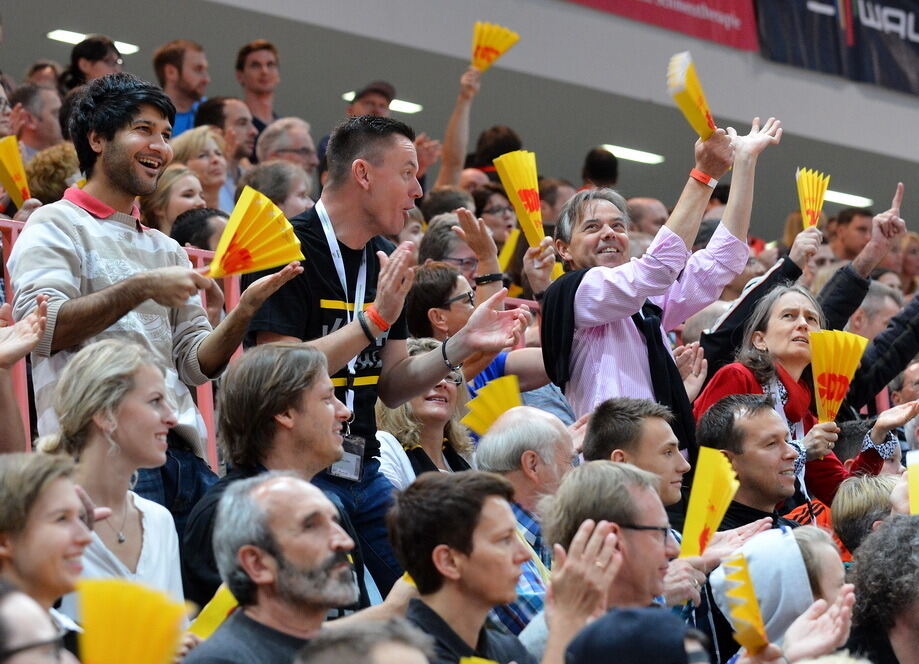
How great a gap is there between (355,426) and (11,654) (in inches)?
79.5

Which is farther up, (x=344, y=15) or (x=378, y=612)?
(x=344, y=15)

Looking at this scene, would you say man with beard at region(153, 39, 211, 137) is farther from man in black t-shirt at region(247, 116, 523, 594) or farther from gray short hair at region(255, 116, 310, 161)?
man in black t-shirt at region(247, 116, 523, 594)

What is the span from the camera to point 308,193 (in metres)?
6.65

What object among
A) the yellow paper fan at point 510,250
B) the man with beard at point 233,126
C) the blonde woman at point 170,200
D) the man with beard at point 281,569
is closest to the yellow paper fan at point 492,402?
the blonde woman at point 170,200

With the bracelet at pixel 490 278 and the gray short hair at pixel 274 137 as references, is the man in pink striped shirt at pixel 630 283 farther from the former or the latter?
the gray short hair at pixel 274 137

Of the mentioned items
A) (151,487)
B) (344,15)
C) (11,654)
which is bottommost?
(151,487)

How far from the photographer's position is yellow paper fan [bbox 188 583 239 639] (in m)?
3.38

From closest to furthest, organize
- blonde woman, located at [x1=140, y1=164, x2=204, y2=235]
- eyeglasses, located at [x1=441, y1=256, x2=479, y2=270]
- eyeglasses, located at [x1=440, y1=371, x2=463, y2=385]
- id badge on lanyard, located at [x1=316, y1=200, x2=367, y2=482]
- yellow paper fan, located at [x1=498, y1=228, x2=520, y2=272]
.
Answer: id badge on lanyard, located at [x1=316, y1=200, x2=367, y2=482]
eyeglasses, located at [x1=440, y1=371, x2=463, y2=385]
blonde woman, located at [x1=140, y1=164, x2=204, y2=235]
eyeglasses, located at [x1=441, y1=256, x2=479, y2=270]
yellow paper fan, located at [x1=498, y1=228, x2=520, y2=272]

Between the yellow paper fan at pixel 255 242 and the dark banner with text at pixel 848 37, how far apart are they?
779 cm

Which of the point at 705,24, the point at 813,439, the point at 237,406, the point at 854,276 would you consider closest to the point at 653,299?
the point at 813,439

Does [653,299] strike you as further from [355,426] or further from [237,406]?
[237,406]

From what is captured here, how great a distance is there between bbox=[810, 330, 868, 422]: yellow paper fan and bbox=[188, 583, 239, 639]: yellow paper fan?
2.85m

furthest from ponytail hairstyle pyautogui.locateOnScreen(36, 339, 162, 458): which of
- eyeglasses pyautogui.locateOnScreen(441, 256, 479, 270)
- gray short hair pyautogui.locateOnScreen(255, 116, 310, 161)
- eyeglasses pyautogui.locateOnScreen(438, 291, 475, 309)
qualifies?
gray short hair pyautogui.locateOnScreen(255, 116, 310, 161)

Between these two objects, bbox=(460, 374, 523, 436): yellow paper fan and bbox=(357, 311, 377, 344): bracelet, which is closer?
bbox=(357, 311, 377, 344): bracelet
